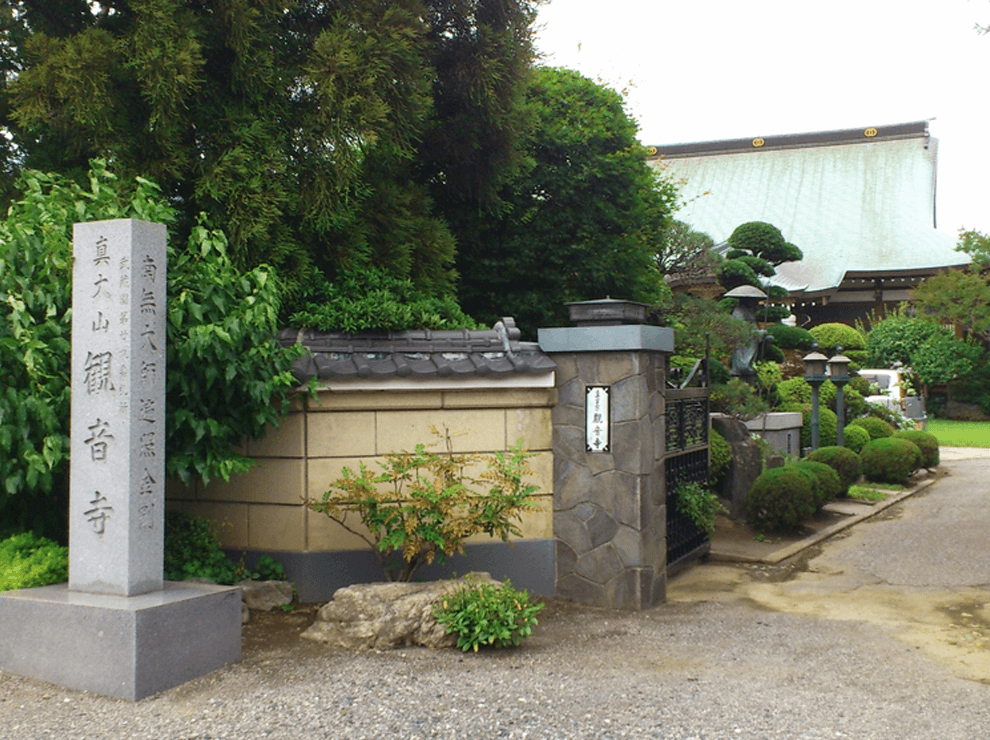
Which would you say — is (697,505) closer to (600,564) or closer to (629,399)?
(600,564)

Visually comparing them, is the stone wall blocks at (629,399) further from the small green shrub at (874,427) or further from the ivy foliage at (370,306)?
the small green shrub at (874,427)

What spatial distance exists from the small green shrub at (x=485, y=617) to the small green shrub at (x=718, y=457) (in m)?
5.83

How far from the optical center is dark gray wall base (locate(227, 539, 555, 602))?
6766 mm

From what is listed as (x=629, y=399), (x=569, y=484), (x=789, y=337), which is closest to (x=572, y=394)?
(x=629, y=399)

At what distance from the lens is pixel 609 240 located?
11438 millimetres

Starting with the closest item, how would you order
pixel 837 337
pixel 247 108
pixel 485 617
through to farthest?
pixel 485 617, pixel 247 108, pixel 837 337

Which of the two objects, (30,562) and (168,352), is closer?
(30,562)

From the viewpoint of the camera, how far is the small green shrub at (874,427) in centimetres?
1689

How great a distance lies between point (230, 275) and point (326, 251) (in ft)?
7.61

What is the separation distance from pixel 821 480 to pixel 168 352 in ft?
28.6

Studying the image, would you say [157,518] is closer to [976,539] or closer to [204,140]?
[204,140]

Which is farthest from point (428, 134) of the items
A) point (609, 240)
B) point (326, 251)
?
point (609, 240)

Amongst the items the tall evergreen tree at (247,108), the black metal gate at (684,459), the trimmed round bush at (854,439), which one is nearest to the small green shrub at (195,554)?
the tall evergreen tree at (247,108)

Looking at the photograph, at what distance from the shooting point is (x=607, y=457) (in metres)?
6.96
